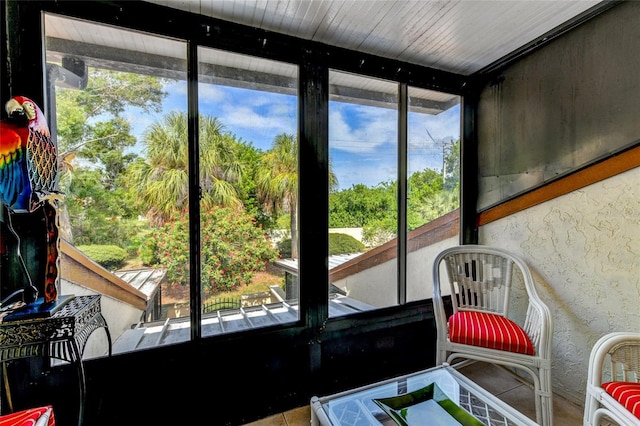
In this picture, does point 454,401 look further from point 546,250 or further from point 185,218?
point 185,218

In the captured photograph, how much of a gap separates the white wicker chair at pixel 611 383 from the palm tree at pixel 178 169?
1.93 m

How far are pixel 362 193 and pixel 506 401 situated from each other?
167 centimetres

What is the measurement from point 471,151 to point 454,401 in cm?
195

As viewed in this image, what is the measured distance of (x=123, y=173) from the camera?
1.51m

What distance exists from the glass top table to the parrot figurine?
1.28 m

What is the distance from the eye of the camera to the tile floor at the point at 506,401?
1.72 meters

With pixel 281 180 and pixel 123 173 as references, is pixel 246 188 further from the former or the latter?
pixel 123 173

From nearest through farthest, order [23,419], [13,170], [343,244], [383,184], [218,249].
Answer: [23,419] → [13,170] → [218,249] → [343,244] → [383,184]

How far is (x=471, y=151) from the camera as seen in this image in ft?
8.09

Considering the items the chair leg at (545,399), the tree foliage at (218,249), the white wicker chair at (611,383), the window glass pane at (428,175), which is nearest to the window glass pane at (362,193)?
the window glass pane at (428,175)

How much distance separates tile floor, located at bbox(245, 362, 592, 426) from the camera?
67.8 inches

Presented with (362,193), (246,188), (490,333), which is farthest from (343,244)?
(490,333)

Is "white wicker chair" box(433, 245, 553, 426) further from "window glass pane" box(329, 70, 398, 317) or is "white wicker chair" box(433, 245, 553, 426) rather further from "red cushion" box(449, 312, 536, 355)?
"window glass pane" box(329, 70, 398, 317)

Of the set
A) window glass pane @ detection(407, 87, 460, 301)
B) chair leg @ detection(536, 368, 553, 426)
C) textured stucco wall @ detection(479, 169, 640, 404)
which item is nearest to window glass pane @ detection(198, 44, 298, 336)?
window glass pane @ detection(407, 87, 460, 301)
